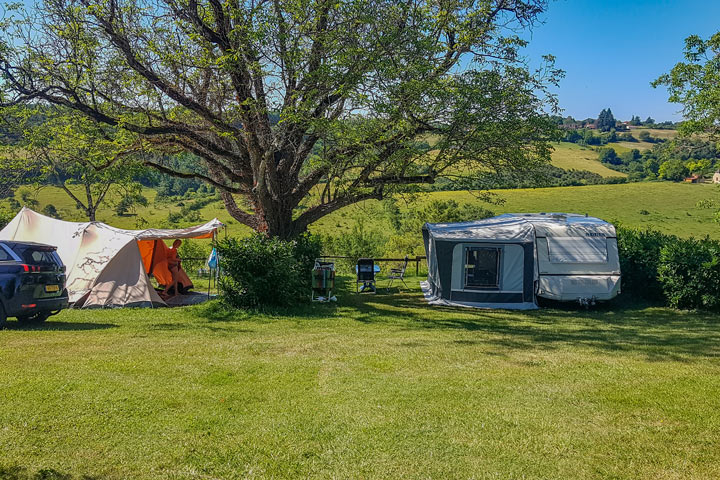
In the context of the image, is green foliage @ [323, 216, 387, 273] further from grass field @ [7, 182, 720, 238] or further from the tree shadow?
the tree shadow

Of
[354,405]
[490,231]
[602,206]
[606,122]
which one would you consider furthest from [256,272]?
[606,122]

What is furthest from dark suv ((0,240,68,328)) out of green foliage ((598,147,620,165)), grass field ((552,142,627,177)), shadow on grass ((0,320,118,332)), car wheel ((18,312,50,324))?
green foliage ((598,147,620,165))

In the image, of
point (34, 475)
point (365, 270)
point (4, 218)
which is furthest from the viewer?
point (4, 218)

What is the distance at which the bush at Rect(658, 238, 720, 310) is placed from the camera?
430 inches

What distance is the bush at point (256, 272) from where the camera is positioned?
34.7ft

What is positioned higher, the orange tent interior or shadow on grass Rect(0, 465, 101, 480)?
the orange tent interior

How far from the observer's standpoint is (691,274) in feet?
36.8

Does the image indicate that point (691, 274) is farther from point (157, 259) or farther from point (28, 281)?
point (157, 259)

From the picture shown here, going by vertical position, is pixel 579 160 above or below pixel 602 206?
above

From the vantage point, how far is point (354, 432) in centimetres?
409

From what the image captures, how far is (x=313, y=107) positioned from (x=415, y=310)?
16.6 ft

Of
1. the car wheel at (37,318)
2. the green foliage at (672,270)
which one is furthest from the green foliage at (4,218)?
the green foliage at (672,270)

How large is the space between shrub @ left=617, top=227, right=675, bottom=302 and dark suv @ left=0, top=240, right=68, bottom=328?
1252 cm

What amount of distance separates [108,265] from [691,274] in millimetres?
13042
